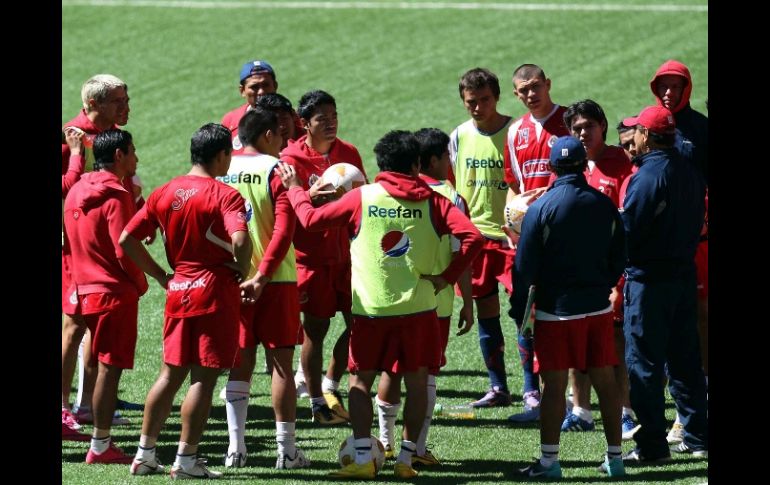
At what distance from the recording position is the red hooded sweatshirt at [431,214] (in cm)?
791

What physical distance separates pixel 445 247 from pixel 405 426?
3.75 feet

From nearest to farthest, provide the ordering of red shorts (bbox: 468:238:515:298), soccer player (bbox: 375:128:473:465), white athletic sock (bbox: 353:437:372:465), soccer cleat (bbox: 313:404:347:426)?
1. white athletic sock (bbox: 353:437:372:465)
2. soccer player (bbox: 375:128:473:465)
3. soccer cleat (bbox: 313:404:347:426)
4. red shorts (bbox: 468:238:515:298)

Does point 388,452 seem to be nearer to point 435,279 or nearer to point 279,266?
point 435,279

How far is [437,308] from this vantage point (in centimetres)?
898

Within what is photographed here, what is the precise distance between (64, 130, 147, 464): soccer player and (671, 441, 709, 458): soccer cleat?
3629 mm

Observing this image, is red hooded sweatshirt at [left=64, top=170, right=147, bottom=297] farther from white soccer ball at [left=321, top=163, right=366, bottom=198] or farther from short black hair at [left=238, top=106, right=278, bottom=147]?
white soccer ball at [left=321, top=163, right=366, bottom=198]

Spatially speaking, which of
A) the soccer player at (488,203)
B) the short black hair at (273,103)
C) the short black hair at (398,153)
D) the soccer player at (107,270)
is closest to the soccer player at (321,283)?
the short black hair at (273,103)

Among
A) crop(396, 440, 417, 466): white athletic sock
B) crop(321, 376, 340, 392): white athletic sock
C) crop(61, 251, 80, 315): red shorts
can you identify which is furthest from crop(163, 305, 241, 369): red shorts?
crop(321, 376, 340, 392): white athletic sock

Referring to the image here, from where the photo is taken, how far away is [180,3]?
27188 mm

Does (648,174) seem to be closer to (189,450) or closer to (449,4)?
(189,450)

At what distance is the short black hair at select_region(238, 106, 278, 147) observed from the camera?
8.54m

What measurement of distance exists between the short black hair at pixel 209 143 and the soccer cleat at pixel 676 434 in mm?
3653

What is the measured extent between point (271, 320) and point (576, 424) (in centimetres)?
247

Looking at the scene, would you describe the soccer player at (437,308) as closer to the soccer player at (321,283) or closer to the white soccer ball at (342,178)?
the white soccer ball at (342,178)
